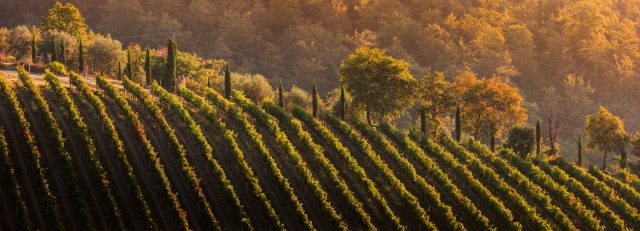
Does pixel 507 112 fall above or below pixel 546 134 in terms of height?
above

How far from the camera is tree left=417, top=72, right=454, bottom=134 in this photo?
91.2 meters

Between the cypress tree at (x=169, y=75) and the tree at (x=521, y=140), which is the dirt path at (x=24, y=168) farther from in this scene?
the tree at (x=521, y=140)

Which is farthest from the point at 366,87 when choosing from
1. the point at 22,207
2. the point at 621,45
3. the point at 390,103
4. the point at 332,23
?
the point at 621,45

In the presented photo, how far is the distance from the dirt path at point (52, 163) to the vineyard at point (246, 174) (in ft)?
0.46

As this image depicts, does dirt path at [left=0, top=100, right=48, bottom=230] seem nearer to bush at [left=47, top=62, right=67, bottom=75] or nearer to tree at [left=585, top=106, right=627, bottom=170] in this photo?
bush at [left=47, top=62, right=67, bottom=75]

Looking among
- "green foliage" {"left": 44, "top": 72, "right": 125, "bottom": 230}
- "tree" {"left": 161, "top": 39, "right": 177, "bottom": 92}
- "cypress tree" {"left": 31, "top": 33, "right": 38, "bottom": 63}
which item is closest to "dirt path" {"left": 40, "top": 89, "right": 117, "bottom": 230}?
"green foliage" {"left": 44, "top": 72, "right": 125, "bottom": 230}

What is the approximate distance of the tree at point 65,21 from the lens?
11600 centimetres

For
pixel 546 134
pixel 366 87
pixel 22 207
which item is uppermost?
pixel 366 87

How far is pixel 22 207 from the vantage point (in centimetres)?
5594

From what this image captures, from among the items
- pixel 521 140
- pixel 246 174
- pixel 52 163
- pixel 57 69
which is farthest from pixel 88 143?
pixel 521 140

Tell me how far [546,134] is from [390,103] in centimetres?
7456

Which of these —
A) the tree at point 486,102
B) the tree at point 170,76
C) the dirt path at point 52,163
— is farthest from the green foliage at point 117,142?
the tree at point 486,102

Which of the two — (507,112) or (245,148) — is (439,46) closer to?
(507,112)

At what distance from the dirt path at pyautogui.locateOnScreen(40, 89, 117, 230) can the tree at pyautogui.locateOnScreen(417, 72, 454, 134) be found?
38667 millimetres
